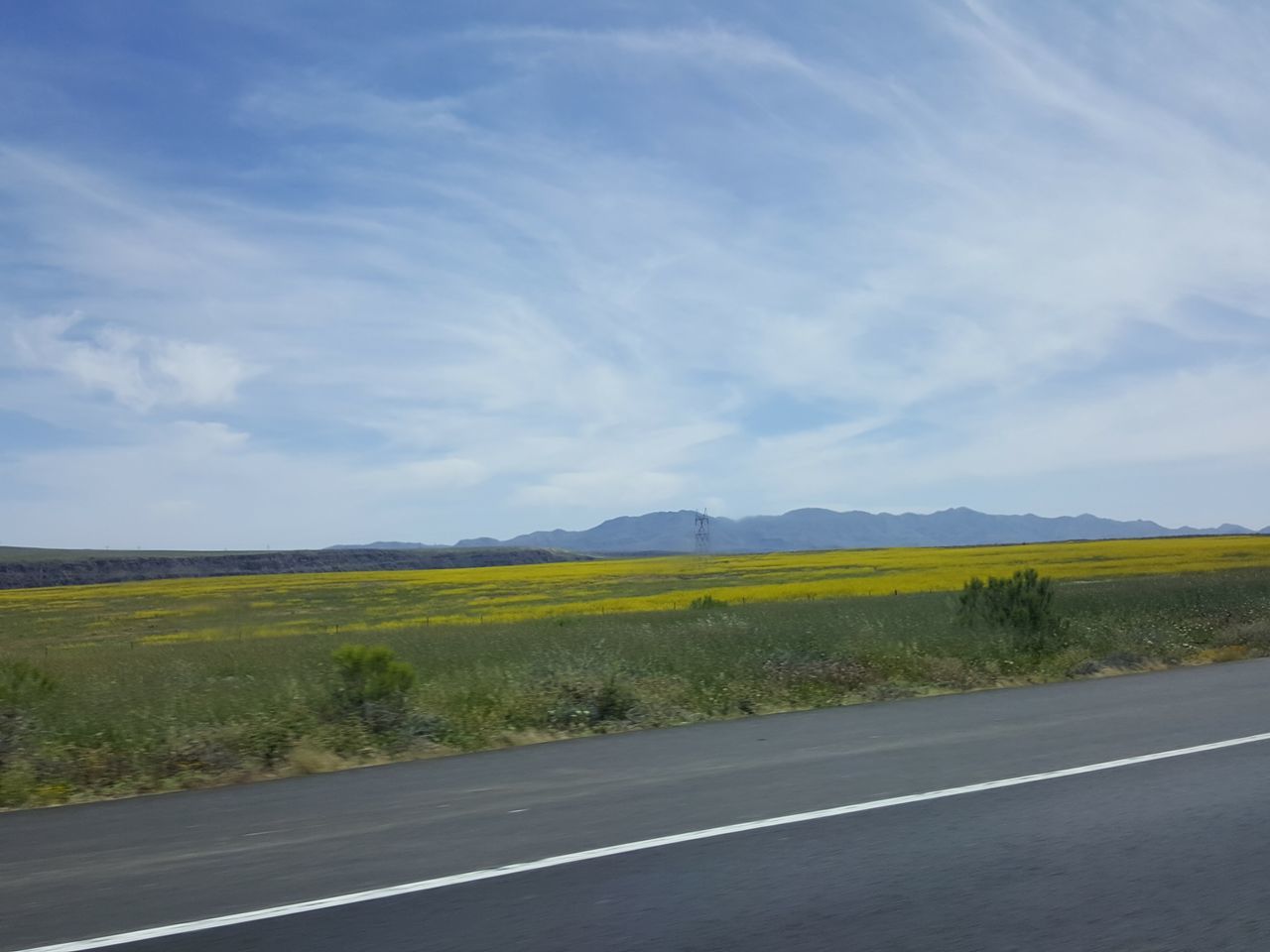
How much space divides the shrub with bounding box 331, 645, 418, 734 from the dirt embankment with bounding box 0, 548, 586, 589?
100321 millimetres

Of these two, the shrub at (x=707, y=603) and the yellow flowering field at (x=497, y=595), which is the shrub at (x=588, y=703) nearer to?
the yellow flowering field at (x=497, y=595)

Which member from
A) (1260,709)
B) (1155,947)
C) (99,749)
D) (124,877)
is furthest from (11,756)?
(1260,709)

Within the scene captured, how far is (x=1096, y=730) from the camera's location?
9.02 metres

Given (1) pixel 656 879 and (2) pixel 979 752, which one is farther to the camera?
(2) pixel 979 752

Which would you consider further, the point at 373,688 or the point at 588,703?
the point at 588,703

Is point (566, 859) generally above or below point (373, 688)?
below

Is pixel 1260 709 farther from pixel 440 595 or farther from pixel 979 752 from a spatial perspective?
pixel 440 595

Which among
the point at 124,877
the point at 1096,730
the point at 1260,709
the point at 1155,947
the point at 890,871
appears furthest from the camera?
the point at 1260,709

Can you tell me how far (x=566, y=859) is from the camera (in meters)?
5.58

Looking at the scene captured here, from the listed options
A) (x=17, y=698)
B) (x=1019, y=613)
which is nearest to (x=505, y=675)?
(x=17, y=698)

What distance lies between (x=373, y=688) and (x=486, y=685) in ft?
5.18

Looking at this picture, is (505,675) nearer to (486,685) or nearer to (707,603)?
(486,685)

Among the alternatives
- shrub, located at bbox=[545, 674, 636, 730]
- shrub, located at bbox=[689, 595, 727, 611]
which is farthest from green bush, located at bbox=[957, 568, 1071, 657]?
shrub, located at bbox=[689, 595, 727, 611]

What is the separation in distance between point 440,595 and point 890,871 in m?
51.9
